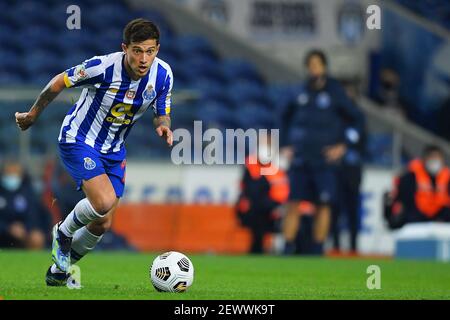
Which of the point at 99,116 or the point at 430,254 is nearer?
the point at 99,116

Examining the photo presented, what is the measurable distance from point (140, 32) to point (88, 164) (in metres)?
0.92

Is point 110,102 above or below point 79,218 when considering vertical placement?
above

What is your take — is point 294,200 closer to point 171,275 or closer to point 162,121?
point 162,121

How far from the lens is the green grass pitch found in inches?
303

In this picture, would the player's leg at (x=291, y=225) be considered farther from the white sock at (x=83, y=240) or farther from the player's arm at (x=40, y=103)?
the player's arm at (x=40, y=103)

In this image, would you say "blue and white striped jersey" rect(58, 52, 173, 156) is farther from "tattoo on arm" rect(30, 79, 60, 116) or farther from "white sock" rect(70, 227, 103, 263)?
"white sock" rect(70, 227, 103, 263)

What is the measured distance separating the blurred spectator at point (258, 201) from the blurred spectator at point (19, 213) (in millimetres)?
2499

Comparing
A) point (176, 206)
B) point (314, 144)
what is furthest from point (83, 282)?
point (176, 206)

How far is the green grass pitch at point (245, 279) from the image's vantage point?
25.3ft

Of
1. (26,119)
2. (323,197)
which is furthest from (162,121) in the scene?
(323,197)

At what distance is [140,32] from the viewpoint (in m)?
7.72

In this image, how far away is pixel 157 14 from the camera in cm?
2022
